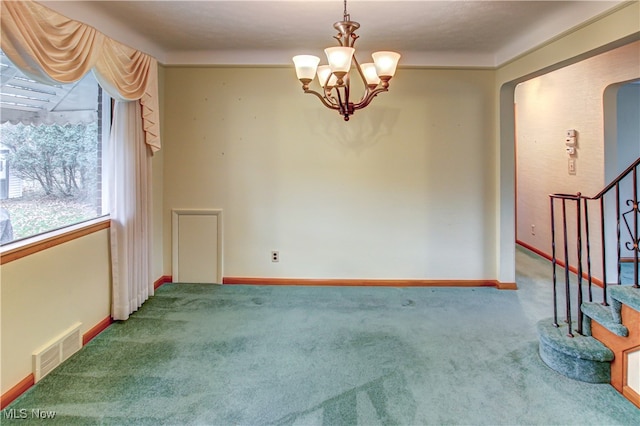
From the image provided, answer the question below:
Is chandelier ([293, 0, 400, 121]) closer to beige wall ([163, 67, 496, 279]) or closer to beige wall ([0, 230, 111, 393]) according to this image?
beige wall ([163, 67, 496, 279])

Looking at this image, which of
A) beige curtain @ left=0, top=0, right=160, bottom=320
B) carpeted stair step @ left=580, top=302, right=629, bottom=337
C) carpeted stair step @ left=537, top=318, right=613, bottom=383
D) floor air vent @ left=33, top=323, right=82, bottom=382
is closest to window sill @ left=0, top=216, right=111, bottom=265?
beige curtain @ left=0, top=0, right=160, bottom=320

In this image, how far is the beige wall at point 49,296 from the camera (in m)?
2.10

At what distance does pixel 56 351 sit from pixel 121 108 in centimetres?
193

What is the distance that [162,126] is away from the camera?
4043mm

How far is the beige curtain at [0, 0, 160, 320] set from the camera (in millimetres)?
2121

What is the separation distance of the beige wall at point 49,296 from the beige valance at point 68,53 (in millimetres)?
1131

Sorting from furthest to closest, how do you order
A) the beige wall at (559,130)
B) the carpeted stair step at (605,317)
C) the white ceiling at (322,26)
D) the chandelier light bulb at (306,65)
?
the beige wall at (559,130), the white ceiling at (322,26), the chandelier light bulb at (306,65), the carpeted stair step at (605,317)

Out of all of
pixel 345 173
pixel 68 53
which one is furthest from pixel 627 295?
pixel 68 53

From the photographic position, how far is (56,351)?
2443 mm

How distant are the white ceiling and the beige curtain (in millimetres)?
242

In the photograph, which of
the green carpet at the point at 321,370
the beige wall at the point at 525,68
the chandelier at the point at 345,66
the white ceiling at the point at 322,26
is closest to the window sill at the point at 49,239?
the green carpet at the point at 321,370

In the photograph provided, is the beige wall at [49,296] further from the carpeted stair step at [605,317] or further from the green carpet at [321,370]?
the carpeted stair step at [605,317]

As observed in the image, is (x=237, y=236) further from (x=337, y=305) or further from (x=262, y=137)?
(x=337, y=305)

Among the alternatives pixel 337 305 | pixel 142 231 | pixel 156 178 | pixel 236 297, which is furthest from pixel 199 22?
pixel 337 305
